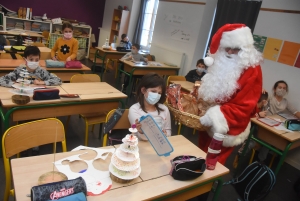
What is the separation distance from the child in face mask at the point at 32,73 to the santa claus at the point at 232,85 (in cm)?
164

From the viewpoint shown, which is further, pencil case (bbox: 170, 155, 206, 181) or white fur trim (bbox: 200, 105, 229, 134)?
white fur trim (bbox: 200, 105, 229, 134)

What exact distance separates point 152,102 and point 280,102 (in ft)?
7.13

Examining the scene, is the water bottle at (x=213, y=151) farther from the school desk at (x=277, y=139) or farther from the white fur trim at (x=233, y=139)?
the school desk at (x=277, y=139)

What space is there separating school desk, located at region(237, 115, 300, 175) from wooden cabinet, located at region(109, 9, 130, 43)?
217 inches

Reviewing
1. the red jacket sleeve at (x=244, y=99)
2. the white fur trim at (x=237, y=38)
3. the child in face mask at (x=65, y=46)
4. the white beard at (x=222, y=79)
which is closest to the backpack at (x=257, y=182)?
the red jacket sleeve at (x=244, y=99)

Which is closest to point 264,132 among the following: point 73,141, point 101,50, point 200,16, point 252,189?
point 252,189

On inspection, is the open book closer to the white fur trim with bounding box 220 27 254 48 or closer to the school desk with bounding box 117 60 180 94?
the white fur trim with bounding box 220 27 254 48

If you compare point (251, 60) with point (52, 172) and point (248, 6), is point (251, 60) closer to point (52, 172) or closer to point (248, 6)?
point (52, 172)

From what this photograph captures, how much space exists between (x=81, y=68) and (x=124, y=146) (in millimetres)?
2643

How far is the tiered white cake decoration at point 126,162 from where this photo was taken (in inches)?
45.5

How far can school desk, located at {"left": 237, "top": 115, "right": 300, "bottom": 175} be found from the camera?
2.37 metres

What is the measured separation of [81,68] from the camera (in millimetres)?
3539

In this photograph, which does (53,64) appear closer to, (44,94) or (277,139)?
(44,94)

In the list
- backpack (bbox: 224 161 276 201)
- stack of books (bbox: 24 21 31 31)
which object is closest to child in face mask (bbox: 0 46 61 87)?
backpack (bbox: 224 161 276 201)
